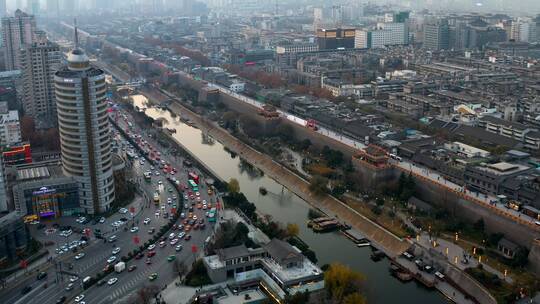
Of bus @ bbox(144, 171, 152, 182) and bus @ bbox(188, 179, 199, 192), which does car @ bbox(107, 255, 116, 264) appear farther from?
bus @ bbox(144, 171, 152, 182)

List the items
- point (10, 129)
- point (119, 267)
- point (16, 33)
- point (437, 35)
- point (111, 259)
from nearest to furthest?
point (119, 267) < point (111, 259) < point (10, 129) < point (16, 33) < point (437, 35)

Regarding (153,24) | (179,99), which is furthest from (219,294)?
(153,24)

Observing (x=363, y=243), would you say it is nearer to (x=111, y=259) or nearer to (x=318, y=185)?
(x=318, y=185)

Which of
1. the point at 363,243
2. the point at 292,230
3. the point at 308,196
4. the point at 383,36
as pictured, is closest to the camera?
the point at 292,230

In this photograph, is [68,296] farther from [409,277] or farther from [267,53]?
[267,53]

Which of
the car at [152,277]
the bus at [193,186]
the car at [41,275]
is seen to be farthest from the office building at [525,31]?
the car at [41,275]

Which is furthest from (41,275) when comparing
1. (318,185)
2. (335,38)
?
(335,38)

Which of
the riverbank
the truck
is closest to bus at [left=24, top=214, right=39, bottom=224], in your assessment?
the truck
